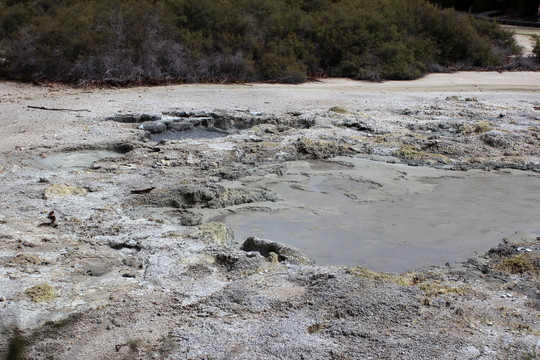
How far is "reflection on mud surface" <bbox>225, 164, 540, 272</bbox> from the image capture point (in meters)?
5.02

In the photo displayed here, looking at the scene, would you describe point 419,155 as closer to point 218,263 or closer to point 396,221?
point 396,221

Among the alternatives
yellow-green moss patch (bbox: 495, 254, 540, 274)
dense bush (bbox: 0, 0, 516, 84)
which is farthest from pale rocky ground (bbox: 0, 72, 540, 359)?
dense bush (bbox: 0, 0, 516, 84)

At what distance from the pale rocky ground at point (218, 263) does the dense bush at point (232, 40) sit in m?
4.04

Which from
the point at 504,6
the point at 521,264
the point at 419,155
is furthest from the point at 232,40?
the point at 504,6

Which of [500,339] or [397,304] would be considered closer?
[500,339]

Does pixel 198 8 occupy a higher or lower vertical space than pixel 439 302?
higher

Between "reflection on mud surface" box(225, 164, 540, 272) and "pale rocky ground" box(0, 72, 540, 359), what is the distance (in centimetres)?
29

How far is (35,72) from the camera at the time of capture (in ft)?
41.7

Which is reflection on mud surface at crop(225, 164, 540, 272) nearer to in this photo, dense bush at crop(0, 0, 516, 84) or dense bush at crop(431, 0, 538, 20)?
dense bush at crop(0, 0, 516, 84)

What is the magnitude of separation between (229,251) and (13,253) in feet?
5.30

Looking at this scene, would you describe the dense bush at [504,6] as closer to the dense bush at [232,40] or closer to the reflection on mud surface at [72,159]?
the dense bush at [232,40]

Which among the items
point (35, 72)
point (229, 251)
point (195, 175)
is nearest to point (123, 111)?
point (195, 175)

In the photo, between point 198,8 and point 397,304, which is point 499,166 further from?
point 198,8

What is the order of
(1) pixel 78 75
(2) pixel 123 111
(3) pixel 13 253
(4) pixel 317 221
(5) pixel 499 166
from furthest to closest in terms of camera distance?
1. (1) pixel 78 75
2. (2) pixel 123 111
3. (5) pixel 499 166
4. (4) pixel 317 221
5. (3) pixel 13 253
